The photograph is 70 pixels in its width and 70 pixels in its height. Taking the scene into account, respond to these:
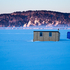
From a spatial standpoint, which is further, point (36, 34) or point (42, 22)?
point (42, 22)

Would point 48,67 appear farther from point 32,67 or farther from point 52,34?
point 52,34

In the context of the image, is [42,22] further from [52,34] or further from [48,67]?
[48,67]

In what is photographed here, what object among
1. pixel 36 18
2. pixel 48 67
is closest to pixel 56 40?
pixel 48 67

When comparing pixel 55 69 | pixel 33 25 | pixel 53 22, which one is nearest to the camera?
pixel 55 69

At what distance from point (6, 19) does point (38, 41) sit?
552 feet

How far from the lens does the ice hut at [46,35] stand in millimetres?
20703

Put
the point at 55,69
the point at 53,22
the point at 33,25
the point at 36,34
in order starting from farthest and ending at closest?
1. the point at 53,22
2. the point at 33,25
3. the point at 36,34
4. the point at 55,69

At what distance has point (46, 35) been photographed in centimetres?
2108

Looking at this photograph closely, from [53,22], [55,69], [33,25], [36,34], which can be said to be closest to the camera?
[55,69]

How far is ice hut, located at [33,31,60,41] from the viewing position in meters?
20.7

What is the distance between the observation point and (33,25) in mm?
163750

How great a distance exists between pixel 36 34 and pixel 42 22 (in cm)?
15235

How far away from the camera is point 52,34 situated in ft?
68.6

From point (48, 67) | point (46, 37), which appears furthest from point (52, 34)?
point (48, 67)
